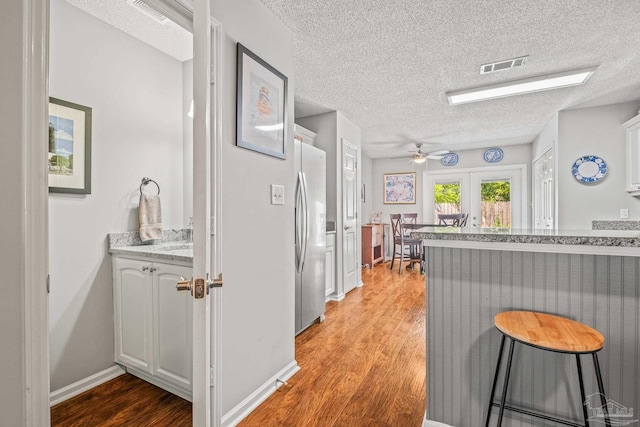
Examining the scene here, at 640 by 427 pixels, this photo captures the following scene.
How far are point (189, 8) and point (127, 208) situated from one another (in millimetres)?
1502

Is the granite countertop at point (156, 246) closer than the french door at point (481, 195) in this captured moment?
Yes

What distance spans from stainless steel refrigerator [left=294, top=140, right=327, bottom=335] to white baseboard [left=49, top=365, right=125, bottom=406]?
1373mm

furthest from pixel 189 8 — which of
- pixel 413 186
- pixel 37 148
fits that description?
pixel 413 186

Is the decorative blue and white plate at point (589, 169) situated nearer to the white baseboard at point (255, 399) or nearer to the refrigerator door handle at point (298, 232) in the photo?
the refrigerator door handle at point (298, 232)

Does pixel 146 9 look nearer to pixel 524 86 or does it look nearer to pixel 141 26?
pixel 141 26

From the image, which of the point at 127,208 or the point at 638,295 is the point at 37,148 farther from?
the point at 638,295

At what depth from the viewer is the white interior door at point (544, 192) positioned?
13.8 feet

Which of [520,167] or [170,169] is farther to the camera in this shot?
[520,167]

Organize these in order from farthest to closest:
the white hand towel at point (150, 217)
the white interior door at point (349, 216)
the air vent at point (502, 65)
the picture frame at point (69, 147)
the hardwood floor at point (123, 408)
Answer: the white interior door at point (349, 216)
the air vent at point (502, 65)
the white hand towel at point (150, 217)
the picture frame at point (69, 147)
the hardwood floor at point (123, 408)

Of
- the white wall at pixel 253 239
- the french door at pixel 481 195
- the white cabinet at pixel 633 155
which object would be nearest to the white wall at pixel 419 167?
the french door at pixel 481 195

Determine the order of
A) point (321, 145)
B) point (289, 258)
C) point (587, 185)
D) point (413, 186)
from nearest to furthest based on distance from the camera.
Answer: point (289, 258)
point (587, 185)
point (321, 145)
point (413, 186)

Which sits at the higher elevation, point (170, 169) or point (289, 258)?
point (170, 169)

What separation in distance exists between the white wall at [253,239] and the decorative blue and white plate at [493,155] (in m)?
5.33

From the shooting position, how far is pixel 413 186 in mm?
6832
